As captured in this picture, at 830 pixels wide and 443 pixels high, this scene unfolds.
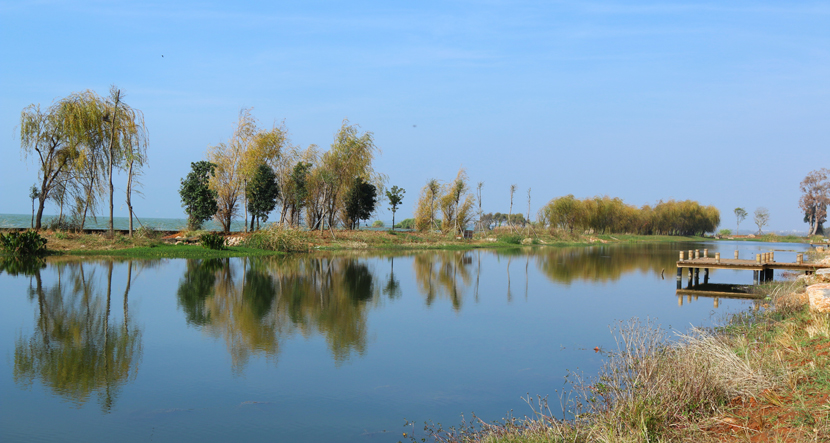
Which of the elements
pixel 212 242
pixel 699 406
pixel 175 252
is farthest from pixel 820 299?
pixel 212 242

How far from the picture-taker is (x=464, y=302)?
14734mm

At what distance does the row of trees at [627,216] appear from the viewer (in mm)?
63375

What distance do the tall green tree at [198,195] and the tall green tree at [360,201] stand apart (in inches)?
382

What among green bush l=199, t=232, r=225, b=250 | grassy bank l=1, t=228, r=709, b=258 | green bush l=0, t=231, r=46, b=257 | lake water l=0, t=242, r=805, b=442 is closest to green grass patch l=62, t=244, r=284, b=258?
grassy bank l=1, t=228, r=709, b=258

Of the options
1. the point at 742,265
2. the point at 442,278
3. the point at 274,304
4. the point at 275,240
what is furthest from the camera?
the point at 275,240

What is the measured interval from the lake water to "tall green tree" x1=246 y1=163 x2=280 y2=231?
14.8 metres

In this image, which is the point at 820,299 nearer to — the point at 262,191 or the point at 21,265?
the point at 21,265

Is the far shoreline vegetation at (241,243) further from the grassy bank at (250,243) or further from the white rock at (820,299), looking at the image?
the white rock at (820,299)

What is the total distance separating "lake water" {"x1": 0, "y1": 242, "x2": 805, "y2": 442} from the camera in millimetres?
5924

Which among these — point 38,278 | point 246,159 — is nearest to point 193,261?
point 38,278

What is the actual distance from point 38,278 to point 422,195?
36088 millimetres

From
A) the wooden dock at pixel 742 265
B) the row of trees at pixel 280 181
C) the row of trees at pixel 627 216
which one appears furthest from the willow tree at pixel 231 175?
the row of trees at pixel 627 216

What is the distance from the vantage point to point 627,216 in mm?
76312

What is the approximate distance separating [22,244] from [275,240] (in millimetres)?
10212
